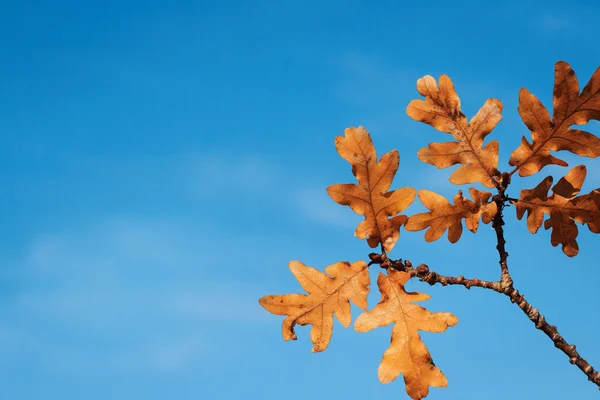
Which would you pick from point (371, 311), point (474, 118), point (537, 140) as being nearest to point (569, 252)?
point (537, 140)

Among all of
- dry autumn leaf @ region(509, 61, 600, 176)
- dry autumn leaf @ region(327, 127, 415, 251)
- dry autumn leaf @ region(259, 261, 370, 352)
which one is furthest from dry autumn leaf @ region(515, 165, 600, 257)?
dry autumn leaf @ region(259, 261, 370, 352)

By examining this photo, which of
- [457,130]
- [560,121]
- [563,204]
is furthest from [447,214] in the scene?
[560,121]

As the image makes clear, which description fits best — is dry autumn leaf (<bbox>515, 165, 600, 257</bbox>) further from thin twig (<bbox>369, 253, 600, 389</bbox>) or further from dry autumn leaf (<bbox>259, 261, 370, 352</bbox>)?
dry autumn leaf (<bbox>259, 261, 370, 352</bbox>)

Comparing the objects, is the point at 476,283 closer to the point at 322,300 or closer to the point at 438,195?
the point at 438,195

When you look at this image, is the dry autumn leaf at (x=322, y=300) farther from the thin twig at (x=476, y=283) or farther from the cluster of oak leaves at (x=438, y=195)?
the thin twig at (x=476, y=283)

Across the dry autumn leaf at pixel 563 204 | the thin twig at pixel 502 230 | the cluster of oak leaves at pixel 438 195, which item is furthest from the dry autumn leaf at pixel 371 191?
the dry autumn leaf at pixel 563 204

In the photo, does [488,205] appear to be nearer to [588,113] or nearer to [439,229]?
[439,229]
